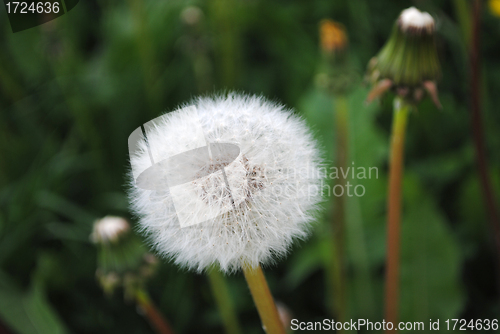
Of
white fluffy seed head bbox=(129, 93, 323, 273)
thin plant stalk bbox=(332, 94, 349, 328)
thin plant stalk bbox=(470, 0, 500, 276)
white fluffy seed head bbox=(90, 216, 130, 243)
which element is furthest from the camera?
thin plant stalk bbox=(332, 94, 349, 328)

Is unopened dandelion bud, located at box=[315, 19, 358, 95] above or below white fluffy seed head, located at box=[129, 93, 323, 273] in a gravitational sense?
above

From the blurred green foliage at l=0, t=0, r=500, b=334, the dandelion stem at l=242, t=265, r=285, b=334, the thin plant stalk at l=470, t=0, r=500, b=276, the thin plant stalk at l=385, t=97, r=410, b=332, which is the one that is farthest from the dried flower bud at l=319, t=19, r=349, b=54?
the dandelion stem at l=242, t=265, r=285, b=334

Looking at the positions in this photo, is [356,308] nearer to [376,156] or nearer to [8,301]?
[376,156]

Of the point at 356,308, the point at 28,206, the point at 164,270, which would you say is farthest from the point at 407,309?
the point at 28,206

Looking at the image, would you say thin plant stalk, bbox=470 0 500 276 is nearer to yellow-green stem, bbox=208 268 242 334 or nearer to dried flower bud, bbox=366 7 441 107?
dried flower bud, bbox=366 7 441 107

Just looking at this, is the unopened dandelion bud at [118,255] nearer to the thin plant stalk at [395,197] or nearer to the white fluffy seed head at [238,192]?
the white fluffy seed head at [238,192]

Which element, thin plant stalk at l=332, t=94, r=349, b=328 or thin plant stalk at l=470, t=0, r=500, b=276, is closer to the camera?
thin plant stalk at l=470, t=0, r=500, b=276

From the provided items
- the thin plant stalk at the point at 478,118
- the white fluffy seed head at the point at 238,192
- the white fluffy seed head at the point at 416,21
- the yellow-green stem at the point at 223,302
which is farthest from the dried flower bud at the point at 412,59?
the yellow-green stem at the point at 223,302
